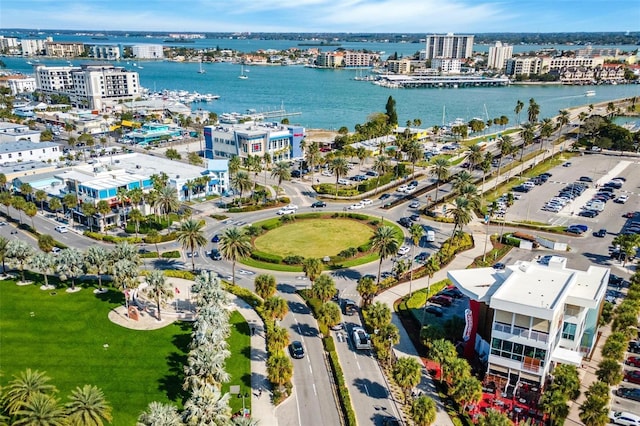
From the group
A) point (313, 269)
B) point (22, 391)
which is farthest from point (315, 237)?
point (22, 391)

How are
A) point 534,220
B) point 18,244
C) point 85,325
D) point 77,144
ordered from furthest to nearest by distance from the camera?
point 77,144 → point 534,220 → point 18,244 → point 85,325

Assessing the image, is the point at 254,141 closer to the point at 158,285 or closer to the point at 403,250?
the point at 403,250

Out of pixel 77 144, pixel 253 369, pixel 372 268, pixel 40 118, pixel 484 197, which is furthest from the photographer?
pixel 40 118

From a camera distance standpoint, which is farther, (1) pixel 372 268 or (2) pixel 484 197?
(2) pixel 484 197

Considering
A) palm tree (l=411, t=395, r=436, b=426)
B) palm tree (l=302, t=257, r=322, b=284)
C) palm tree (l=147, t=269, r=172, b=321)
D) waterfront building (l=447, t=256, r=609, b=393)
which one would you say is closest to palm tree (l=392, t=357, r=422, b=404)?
palm tree (l=411, t=395, r=436, b=426)

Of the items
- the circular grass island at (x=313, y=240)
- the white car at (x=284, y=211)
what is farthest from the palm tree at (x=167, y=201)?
the white car at (x=284, y=211)

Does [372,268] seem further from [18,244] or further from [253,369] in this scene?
[18,244]

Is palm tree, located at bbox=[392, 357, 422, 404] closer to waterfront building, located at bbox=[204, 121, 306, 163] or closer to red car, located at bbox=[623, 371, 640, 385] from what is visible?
red car, located at bbox=[623, 371, 640, 385]

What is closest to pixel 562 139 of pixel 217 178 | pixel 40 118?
pixel 217 178
